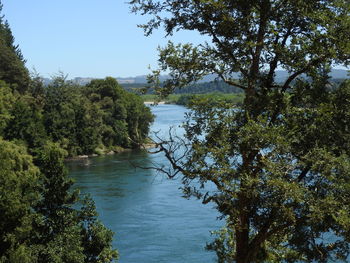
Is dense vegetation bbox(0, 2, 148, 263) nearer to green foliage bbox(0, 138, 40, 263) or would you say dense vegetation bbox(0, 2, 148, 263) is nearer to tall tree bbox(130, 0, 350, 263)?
Result: green foliage bbox(0, 138, 40, 263)

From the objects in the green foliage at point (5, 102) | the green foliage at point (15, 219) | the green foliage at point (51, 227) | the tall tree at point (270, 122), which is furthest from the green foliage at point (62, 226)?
the green foliage at point (5, 102)

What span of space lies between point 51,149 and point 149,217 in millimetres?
17173

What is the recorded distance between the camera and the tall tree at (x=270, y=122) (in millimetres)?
6359

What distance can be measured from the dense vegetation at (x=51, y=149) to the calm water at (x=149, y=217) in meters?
2.67

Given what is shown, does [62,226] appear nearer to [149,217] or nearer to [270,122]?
[270,122]

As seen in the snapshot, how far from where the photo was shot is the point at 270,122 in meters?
6.94

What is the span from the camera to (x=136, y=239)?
29703 millimetres

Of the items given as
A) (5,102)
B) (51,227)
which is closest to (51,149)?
(51,227)

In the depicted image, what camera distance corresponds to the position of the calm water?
89.2 ft

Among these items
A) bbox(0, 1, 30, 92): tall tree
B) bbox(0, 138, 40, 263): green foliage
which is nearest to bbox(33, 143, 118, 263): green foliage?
bbox(0, 138, 40, 263): green foliage

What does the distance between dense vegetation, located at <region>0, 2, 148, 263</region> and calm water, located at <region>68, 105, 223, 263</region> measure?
267 cm

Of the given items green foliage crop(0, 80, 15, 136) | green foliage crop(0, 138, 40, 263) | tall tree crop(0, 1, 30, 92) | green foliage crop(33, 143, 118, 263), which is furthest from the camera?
tall tree crop(0, 1, 30, 92)

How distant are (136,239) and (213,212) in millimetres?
7641

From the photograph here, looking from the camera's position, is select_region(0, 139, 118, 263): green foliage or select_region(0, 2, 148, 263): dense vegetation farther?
select_region(0, 2, 148, 263): dense vegetation
